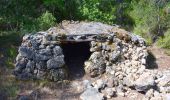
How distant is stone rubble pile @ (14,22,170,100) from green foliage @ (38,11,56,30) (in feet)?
6.31

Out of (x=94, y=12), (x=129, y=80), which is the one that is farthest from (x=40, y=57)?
(x=94, y=12)

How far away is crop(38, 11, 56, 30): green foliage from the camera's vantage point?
59.3 feet

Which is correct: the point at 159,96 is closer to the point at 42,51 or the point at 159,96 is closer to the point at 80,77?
the point at 80,77

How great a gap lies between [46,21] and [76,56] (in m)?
2.24

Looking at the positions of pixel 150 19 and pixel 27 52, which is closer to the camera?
pixel 27 52

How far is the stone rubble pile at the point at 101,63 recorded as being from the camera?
14.4m

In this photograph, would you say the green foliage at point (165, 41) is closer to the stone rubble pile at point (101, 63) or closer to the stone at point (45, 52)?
the stone rubble pile at point (101, 63)

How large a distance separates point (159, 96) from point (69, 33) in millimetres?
4427

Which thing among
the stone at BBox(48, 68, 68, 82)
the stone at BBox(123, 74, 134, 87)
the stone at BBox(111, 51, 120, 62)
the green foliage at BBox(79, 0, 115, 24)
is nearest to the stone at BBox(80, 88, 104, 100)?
the stone at BBox(123, 74, 134, 87)

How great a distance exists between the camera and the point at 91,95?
1409cm

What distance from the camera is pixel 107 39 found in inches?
628

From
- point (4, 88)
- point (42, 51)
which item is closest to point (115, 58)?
point (42, 51)

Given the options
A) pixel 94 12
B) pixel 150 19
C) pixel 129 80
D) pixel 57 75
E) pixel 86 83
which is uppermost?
pixel 94 12

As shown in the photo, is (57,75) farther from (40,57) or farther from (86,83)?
(86,83)
